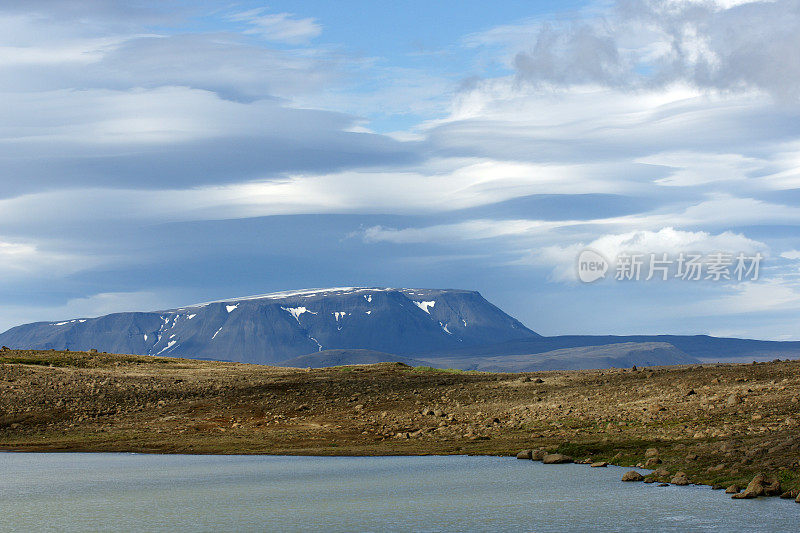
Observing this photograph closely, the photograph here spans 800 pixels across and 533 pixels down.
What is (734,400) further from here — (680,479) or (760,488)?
(760,488)

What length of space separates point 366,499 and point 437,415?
27.1m

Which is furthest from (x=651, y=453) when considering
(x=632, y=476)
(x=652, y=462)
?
(x=632, y=476)

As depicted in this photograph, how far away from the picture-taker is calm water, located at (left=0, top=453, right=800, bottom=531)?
98.7 ft

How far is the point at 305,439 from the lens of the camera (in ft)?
192

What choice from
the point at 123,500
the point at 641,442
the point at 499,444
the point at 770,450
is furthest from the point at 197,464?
the point at 770,450

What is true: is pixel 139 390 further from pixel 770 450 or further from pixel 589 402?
pixel 770 450

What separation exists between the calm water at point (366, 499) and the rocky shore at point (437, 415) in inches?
124

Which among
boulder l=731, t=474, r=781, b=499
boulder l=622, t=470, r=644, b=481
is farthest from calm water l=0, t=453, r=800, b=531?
boulder l=622, t=470, r=644, b=481

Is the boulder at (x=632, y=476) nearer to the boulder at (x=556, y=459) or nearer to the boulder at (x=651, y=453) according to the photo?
the boulder at (x=651, y=453)

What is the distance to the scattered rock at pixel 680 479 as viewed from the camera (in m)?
35.5

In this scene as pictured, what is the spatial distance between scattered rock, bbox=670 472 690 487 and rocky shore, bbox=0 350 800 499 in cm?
5

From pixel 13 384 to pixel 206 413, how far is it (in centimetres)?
1842

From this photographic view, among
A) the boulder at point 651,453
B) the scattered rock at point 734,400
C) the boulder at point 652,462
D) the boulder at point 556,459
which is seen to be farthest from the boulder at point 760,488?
the scattered rock at point 734,400

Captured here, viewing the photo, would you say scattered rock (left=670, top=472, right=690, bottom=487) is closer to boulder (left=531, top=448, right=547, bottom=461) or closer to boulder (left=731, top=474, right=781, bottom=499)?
boulder (left=731, top=474, right=781, bottom=499)
